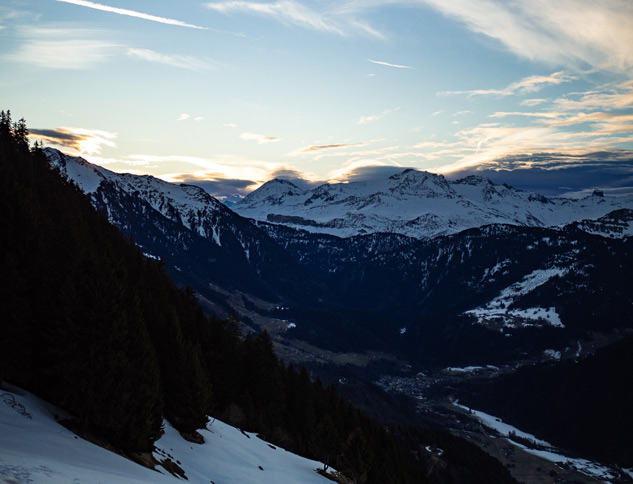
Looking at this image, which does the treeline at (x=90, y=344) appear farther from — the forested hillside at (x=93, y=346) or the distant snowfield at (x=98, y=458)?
the distant snowfield at (x=98, y=458)

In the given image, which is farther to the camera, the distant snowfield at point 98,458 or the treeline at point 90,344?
the treeline at point 90,344

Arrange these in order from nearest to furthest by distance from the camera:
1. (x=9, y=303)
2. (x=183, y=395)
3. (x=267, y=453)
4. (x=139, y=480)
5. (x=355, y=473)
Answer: (x=139, y=480)
(x=9, y=303)
(x=183, y=395)
(x=267, y=453)
(x=355, y=473)

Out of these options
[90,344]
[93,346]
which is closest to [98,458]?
[93,346]

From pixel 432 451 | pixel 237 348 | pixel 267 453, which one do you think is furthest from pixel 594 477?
pixel 267 453

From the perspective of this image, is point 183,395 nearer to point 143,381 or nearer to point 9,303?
point 143,381

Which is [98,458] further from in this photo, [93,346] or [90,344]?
[90,344]

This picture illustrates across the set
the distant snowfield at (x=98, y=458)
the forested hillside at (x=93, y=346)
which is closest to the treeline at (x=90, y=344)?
the forested hillside at (x=93, y=346)

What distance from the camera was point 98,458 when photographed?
26.7 m

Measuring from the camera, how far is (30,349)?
35781mm

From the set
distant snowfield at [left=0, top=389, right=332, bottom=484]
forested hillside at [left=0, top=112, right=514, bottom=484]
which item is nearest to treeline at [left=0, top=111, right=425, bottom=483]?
forested hillside at [left=0, top=112, right=514, bottom=484]

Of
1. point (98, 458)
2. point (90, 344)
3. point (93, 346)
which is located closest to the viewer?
point (98, 458)

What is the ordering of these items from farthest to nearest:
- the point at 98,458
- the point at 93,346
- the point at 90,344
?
the point at 90,344
the point at 93,346
the point at 98,458

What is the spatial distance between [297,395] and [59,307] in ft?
197

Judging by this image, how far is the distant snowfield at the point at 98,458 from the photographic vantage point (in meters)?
20.9
